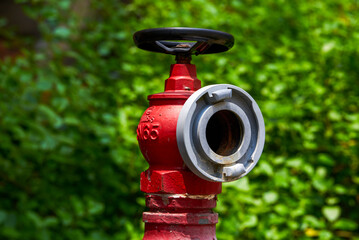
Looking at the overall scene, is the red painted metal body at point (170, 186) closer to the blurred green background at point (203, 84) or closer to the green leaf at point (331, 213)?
the blurred green background at point (203, 84)

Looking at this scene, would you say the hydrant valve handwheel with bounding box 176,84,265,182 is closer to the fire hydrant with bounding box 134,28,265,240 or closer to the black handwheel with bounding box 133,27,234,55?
the fire hydrant with bounding box 134,28,265,240

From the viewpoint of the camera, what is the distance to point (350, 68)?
273 centimetres

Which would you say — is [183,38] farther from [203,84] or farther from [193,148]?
[203,84]

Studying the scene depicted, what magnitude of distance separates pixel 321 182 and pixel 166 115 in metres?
1.34

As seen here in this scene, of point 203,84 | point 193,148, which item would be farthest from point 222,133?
point 203,84

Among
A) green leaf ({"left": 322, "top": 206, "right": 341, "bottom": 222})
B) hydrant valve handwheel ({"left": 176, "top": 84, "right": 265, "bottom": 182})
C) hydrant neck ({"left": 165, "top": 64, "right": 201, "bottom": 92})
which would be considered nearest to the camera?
hydrant valve handwheel ({"left": 176, "top": 84, "right": 265, "bottom": 182})

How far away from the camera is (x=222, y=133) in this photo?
149 centimetres

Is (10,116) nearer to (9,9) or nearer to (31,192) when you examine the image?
(31,192)

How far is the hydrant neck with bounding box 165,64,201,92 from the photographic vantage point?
4.90 feet

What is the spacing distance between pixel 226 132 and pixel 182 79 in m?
0.19

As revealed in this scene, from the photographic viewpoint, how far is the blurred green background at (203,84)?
2.54m

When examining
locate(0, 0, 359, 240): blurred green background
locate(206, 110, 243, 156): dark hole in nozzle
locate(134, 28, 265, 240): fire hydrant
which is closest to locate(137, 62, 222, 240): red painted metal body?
locate(134, 28, 265, 240): fire hydrant

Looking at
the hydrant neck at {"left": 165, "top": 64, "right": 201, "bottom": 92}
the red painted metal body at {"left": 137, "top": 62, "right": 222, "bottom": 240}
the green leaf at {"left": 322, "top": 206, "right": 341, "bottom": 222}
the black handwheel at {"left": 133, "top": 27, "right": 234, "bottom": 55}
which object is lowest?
the green leaf at {"left": 322, "top": 206, "right": 341, "bottom": 222}

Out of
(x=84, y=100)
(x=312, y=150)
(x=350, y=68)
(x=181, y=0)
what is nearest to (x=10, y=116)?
(x=84, y=100)
